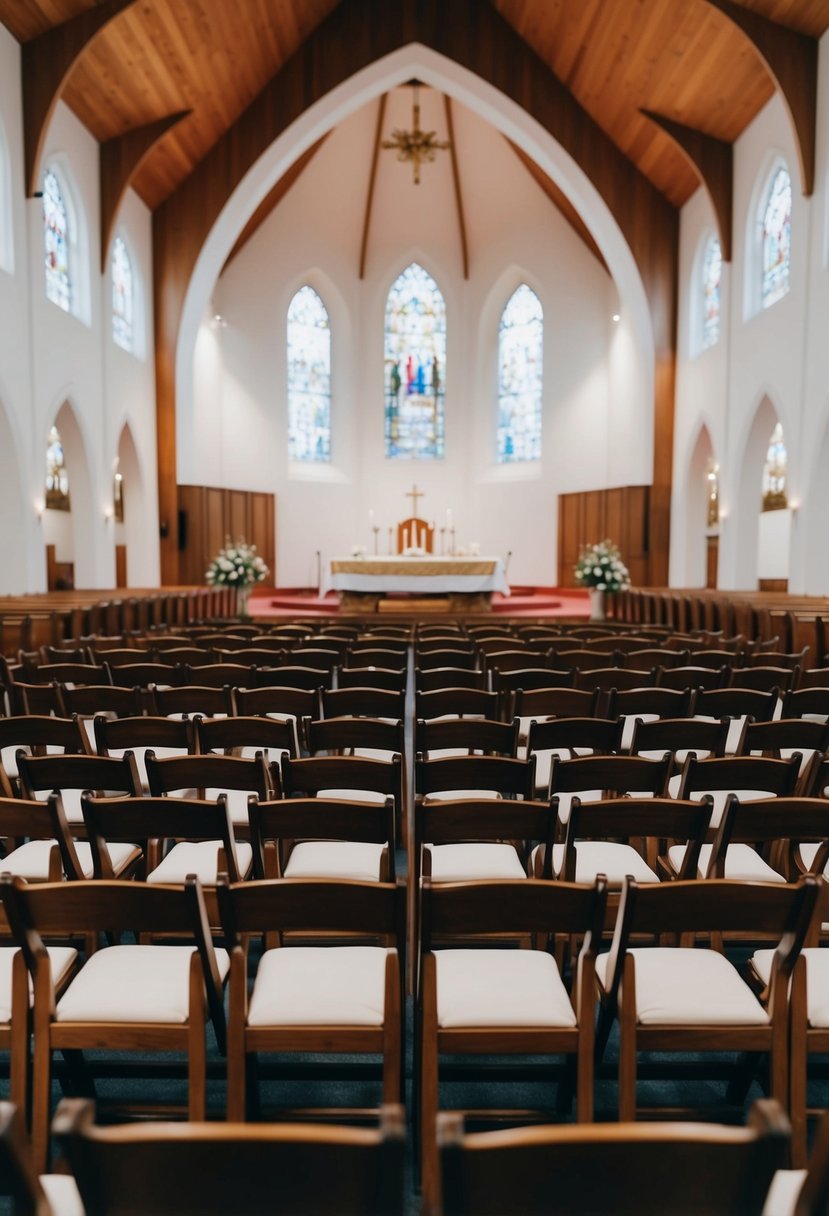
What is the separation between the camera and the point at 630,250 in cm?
1789

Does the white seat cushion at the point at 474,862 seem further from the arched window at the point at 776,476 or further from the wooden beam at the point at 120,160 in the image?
the arched window at the point at 776,476

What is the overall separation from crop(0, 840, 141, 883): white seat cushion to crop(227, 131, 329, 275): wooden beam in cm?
1914

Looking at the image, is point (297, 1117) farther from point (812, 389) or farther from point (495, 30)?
point (495, 30)

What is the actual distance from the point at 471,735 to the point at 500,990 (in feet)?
6.33

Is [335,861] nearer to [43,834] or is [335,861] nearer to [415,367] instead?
[43,834]

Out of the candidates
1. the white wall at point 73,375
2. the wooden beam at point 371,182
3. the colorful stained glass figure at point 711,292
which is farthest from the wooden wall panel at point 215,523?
the colorful stained glass figure at point 711,292

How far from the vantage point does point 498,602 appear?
62.3 feet

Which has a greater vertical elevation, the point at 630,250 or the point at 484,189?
the point at 484,189

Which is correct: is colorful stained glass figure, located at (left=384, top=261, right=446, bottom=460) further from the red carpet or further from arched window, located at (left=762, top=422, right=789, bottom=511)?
arched window, located at (left=762, top=422, right=789, bottom=511)

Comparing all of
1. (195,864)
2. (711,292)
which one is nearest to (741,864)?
(195,864)

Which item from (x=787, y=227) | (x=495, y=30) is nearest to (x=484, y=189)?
(x=495, y=30)

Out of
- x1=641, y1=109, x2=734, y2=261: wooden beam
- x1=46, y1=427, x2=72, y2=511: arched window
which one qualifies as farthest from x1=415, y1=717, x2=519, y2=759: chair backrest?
x1=46, y1=427, x2=72, y2=511: arched window

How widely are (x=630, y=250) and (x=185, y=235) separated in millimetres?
8688

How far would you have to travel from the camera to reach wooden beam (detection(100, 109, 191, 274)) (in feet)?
51.2
